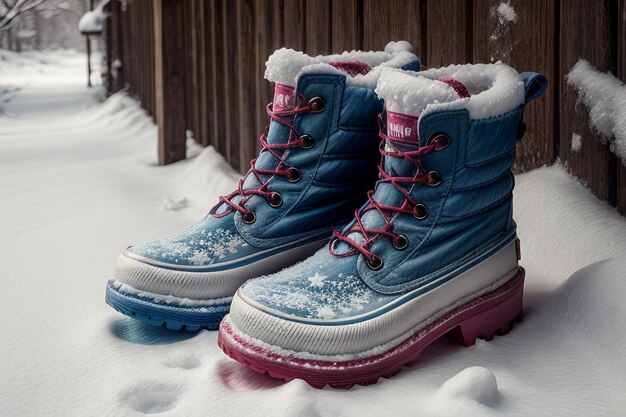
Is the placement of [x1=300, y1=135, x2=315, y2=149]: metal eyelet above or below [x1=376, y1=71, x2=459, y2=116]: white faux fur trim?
below

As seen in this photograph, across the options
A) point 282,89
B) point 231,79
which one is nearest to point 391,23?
point 282,89

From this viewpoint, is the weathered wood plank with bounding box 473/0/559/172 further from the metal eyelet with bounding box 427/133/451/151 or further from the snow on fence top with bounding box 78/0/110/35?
the snow on fence top with bounding box 78/0/110/35

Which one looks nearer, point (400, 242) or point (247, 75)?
point (400, 242)

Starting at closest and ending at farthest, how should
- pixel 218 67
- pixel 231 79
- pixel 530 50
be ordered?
pixel 530 50
pixel 231 79
pixel 218 67

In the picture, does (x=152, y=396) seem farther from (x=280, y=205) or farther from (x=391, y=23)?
(x=391, y=23)

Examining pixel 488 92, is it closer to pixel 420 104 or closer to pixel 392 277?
pixel 420 104

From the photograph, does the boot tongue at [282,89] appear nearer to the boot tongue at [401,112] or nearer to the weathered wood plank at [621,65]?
the boot tongue at [401,112]

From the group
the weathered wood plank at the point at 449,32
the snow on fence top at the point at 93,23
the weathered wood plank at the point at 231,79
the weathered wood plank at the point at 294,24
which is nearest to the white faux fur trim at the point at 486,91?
the weathered wood plank at the point at 449,32

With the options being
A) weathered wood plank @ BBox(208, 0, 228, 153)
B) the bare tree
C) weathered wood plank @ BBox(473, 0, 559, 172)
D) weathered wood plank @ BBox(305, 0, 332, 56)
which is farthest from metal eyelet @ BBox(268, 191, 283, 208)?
the bare tree
